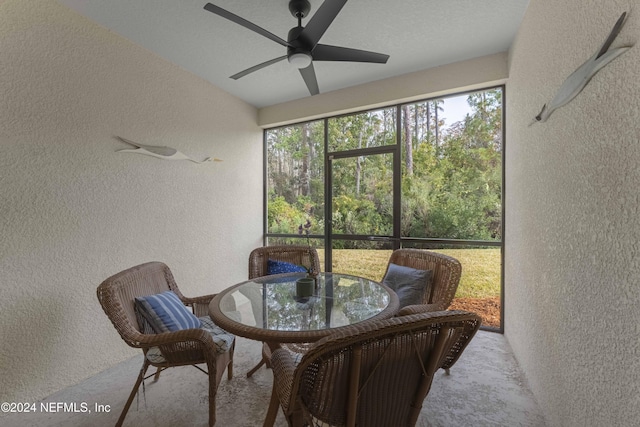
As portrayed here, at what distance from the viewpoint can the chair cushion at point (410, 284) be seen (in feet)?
6.91

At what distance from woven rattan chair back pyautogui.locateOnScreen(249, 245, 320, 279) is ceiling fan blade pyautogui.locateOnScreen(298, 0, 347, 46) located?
1.89 m

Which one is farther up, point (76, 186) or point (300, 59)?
point (300, 59)

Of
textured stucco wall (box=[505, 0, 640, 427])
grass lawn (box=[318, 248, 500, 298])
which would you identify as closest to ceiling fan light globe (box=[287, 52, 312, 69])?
textured stucco wall (box=[505, 0, 640, 427])

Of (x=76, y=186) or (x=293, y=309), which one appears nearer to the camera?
(x=293, y=309)

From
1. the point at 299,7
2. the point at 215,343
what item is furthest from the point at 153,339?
the point at 299,7

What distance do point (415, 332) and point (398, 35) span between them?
246 centimetres

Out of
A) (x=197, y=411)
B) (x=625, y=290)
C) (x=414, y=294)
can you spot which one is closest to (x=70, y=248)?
(x=197, y=411)

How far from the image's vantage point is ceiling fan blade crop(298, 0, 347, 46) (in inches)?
59.2

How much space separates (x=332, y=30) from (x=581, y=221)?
87.1 inches

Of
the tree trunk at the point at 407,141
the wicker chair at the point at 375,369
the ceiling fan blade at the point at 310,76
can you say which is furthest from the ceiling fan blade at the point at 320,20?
the tree trunk at the point at 407,141

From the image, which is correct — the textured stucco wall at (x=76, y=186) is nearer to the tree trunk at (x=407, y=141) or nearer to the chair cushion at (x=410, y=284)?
the chair cushion at (x=410, y=284)

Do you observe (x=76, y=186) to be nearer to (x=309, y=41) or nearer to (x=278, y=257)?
(x=278, y=257)

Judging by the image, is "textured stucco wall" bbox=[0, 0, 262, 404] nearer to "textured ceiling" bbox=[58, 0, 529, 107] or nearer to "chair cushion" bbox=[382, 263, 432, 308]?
"textured ceiling" bbox=[58, 0, 529, 107]

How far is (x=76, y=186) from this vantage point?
6.80 feet
